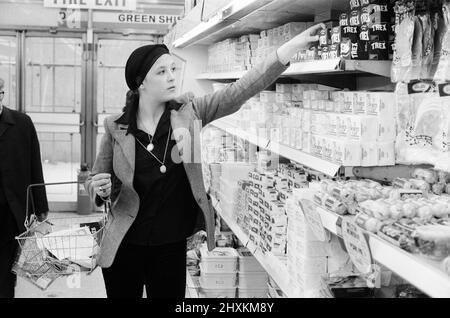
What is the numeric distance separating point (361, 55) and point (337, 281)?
79 centimetres

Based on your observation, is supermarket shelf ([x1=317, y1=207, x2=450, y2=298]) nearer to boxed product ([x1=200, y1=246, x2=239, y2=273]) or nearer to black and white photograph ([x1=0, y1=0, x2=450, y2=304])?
black and white photograph ([x1=0, y1=0, x2=450, y2=304])

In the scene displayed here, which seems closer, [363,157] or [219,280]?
[363,157]

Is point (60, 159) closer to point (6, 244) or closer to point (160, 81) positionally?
point (6, 244)

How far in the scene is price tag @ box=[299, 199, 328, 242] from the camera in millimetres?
1709

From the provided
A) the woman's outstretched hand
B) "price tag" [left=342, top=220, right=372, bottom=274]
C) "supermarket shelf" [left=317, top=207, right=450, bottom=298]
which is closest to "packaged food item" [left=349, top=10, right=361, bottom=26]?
the woman's outstretched hand

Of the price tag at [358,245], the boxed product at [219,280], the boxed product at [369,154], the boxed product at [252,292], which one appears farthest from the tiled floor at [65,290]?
the price tag at [358,245]

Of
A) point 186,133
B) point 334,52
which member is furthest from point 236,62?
point 334,52

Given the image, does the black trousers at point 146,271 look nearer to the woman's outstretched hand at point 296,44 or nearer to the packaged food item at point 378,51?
the woman's outstretched hand at point 296,44

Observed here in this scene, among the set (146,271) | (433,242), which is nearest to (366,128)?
(433,242)

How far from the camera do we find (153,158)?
2.48 m

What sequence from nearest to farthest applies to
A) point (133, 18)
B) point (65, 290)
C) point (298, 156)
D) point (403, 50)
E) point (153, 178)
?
point (403, 50), point (298, 156), point (153, 178), point (65, 290), point (133, 18)

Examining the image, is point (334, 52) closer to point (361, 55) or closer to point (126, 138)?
point (361, 55)

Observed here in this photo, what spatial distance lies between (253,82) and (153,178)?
60 centimetres

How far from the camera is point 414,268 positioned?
45.0 inches
